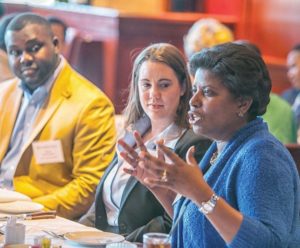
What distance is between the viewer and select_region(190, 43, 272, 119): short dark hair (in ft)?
7.70

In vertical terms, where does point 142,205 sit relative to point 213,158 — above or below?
below

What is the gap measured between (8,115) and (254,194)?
6.81 feet

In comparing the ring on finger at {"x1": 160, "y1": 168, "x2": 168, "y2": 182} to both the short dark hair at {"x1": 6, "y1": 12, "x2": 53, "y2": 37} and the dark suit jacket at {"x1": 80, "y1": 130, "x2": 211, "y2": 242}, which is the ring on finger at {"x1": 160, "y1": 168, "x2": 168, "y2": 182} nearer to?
the dark suit jacket at {"x1": 80, "y1": 130, "x2": 211, "y2": 242}

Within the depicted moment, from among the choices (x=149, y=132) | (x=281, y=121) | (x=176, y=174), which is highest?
(x=176, y=174)

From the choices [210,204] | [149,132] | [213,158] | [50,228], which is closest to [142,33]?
[149,132]

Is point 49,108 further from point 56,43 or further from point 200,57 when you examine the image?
point 200,57

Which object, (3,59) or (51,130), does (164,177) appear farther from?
(3,59)

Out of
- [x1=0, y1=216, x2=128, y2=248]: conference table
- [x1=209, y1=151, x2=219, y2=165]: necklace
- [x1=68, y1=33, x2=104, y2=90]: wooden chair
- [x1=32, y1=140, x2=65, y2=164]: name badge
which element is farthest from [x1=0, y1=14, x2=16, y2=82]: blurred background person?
[x1=68, y1=33, x2=104, y2=90]: wooden chair

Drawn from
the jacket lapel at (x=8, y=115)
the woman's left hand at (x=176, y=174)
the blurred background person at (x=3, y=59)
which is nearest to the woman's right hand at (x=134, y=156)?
the woman's left hand at (x=176, y=174)

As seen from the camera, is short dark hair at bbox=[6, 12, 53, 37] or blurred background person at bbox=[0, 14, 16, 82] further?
blurred background person at bbox=[0, 14, 16, 82]

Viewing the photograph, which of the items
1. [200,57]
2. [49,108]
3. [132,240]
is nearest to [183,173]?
A: [200,57]

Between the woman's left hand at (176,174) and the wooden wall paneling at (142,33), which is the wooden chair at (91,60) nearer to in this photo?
the wooden wall paneling at (142,33)

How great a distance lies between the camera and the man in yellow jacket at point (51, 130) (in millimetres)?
3752

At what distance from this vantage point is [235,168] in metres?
2.31
